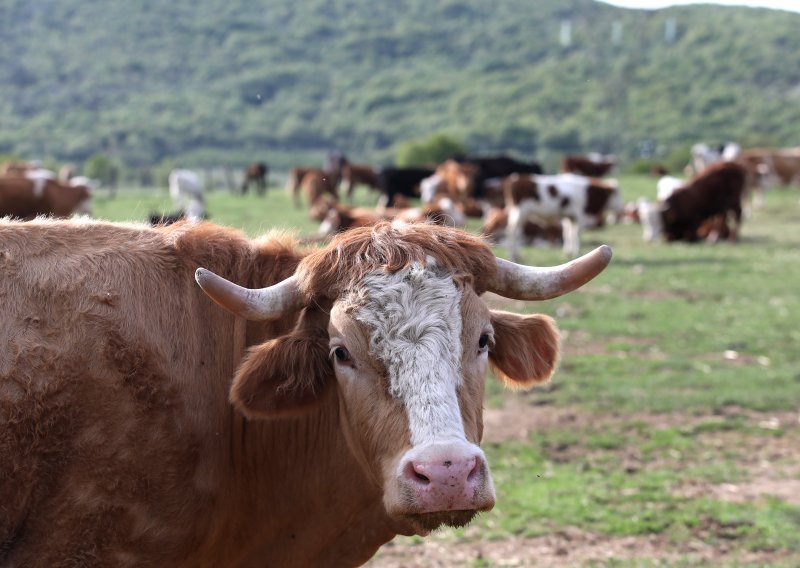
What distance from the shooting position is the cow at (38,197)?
2791 centimetres

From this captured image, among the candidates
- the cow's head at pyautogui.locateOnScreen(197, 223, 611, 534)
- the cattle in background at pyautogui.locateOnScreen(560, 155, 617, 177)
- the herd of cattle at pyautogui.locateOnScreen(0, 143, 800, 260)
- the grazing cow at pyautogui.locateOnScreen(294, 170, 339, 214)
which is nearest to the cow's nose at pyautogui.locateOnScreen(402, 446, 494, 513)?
the cow's head at pyautogui.locateOnScreen(197, 223, 611, 534)

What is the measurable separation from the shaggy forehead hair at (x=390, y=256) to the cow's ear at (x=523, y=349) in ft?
1.12

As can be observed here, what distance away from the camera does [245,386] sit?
14.7 feet

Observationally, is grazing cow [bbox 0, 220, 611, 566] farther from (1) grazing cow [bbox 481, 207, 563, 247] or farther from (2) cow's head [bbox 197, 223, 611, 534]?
(1) grazing cow [bbox 481, 207, 563, 247]

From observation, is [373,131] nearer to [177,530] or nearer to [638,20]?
[638,20]

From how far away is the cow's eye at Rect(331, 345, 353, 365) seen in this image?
441 centimetres

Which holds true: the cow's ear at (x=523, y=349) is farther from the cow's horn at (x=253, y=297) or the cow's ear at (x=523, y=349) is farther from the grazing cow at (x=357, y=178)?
the grazing cow at (x=357, y=178)

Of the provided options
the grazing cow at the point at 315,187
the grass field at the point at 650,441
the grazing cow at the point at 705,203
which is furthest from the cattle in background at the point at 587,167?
the grass field at the point at 650,441

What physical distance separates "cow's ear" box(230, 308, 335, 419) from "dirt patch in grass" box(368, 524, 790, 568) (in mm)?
2841

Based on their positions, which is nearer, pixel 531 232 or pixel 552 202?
pixel 552 202

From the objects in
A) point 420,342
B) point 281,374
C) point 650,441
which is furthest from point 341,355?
point 650,441

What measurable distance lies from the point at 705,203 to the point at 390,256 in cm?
2506

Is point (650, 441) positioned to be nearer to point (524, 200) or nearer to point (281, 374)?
point (281, 374)

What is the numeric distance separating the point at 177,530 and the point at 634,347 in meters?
9.72
